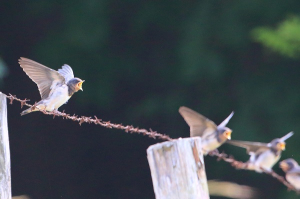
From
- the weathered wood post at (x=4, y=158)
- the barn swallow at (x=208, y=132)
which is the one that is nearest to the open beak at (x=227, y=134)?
the barn swallow at (x=208, y=132)

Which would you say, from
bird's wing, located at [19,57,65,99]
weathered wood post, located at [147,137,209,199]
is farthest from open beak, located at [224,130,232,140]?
weathered wood post, located at [147,137,209,199]

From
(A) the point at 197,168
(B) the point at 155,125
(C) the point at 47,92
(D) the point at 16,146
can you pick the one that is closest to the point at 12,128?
(D) the point at 16,146

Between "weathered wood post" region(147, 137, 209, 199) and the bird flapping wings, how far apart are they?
1676mm

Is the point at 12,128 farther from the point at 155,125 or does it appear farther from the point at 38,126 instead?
the point at 155,125

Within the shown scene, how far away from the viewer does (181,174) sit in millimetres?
2096

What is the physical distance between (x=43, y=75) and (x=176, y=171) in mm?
1871

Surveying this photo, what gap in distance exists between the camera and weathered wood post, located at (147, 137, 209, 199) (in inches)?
82.3

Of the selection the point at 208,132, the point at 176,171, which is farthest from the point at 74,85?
the point at 176,171

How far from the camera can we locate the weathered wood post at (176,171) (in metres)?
2.09

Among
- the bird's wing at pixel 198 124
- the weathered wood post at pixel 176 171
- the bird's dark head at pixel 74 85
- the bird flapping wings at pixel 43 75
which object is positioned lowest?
the weathered wood post at pixel 176 171

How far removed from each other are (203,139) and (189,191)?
6.84 ft

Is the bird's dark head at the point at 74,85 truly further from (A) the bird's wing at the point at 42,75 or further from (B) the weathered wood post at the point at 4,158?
(B) the weathered wood post at the point at 4,158

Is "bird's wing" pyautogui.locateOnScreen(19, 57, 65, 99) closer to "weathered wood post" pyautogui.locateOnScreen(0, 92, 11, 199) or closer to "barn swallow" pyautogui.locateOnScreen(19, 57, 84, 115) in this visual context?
"barn swallow" pyautogui.locateOnScreen(19, 57, 84, 115)

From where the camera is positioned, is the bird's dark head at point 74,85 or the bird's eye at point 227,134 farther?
the bird's eye at point 227,134
